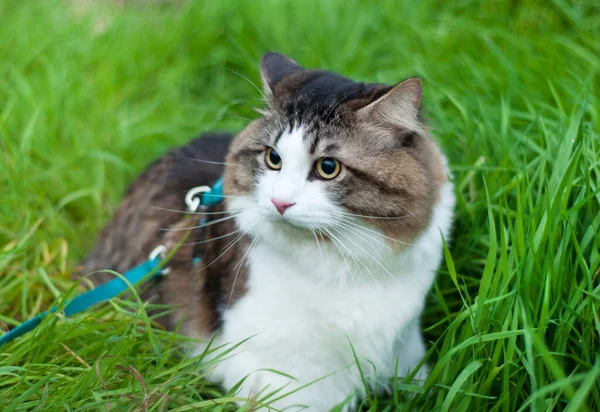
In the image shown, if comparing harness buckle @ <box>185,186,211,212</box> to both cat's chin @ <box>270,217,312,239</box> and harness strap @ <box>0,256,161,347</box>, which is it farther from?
cat's chin @ <box>270,217,312,239</box>

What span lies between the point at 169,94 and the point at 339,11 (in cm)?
133

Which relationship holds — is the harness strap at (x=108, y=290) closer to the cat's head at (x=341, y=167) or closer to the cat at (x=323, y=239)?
the cat at (x=323, y=239)

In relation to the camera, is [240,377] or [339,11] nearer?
[240,377]

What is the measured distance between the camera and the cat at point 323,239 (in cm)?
193

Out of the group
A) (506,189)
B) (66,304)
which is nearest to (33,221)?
(66,304)

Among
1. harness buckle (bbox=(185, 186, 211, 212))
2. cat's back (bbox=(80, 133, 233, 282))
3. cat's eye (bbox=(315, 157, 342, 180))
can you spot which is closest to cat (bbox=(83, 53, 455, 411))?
cat's eye (bbox=(315, 157, 342, 180))

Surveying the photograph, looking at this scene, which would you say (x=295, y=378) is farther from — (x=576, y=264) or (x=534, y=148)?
(x=534, y=148)

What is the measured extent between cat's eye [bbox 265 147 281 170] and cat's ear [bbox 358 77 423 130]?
304 mm

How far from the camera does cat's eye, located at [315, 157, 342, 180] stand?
6.32 feet

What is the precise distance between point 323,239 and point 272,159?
314mm

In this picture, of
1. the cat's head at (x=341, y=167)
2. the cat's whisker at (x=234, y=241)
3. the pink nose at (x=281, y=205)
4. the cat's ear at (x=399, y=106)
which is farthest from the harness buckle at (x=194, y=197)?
the cat's ear at (x=399, y=106)

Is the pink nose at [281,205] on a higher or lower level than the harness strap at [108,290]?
higher

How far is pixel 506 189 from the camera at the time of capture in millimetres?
2443

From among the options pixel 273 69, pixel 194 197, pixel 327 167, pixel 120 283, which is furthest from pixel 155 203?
pixel 327 167
